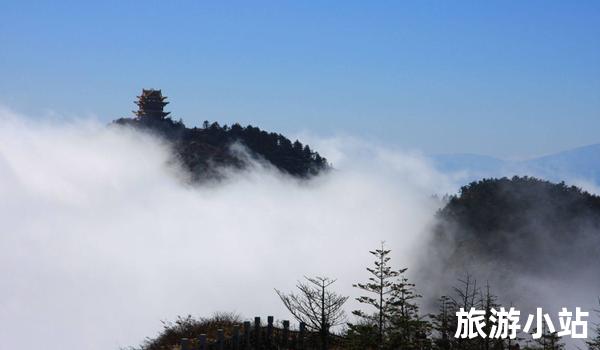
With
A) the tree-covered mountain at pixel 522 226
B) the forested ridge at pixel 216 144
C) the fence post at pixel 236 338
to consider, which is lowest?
the fence post at pixel 236 338

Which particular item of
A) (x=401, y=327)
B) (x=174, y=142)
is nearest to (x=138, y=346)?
(x=401, y=327)

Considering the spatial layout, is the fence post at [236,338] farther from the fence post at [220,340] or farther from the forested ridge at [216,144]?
the forested ridge at [216,144]

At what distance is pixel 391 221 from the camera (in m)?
92.5

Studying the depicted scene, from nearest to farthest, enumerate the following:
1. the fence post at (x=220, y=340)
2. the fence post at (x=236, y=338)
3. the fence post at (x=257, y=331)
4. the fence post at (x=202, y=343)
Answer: the fence post at (x=202, y=343) → the fence post at (x=220, y=340) → the fence post at (x=236, y=338) → the fence post at (x=257, y=331)

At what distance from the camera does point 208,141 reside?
129250mm

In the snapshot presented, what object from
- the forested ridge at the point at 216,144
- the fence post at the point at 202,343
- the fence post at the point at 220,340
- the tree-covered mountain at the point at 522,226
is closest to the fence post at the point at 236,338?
the fence post at the point at 220,340

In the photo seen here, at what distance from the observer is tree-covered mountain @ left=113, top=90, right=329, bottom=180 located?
129000 millimetres

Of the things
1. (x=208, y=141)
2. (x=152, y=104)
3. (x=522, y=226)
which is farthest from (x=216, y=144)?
(x=522, y=226)

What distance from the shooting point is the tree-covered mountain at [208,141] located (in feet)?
423

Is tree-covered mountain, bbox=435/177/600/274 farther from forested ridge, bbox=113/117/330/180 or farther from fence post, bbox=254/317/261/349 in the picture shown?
forested ridge, bbox=113/117/330/180

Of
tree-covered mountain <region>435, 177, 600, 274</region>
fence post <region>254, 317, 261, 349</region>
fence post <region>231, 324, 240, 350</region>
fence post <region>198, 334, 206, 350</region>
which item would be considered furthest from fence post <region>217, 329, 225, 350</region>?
tree-covered mountain <region>435, 177, 600, 274</region>

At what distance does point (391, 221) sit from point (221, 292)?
26.9 m

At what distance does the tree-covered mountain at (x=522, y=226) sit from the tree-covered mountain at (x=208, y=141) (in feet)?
259

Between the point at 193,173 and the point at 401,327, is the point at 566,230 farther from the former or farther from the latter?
the point at 193,173
